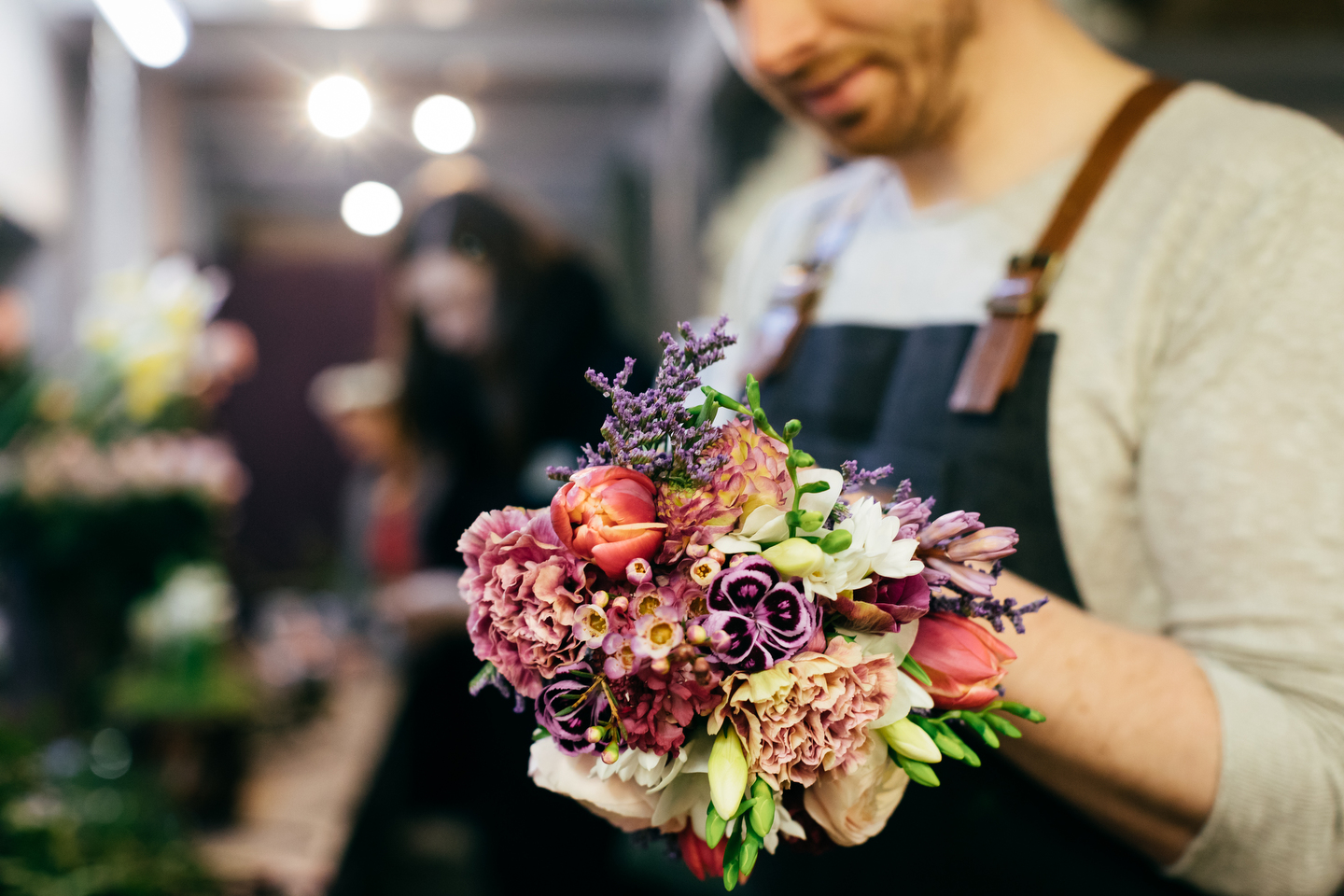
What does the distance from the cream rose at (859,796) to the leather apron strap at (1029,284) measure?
0.40 meters

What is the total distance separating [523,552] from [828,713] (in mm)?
178

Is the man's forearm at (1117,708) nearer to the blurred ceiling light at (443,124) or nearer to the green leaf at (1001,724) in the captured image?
the green leaf at (1001,724)

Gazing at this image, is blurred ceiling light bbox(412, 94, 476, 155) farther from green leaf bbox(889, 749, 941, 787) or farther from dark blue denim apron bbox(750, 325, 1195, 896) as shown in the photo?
green leaf bbox(889, 749, 941, 787)

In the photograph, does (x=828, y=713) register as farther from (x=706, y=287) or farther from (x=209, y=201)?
(x=209, y=201)

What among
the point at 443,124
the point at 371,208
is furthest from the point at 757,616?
the point at 371,208

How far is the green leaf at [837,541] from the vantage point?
1.36 feet

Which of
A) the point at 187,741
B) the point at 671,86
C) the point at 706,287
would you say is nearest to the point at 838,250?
the point at 187,741

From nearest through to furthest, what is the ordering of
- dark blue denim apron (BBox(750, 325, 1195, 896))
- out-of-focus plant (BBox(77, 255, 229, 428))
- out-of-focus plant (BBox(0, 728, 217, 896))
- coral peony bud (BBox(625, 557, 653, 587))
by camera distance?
1. coral peony bud (BBox(625, 557, 653, 587))
2. dark blue denim apron (BBox(750, 325, 1195, 896))
3. out-of-focus plant (BBox(0, 728, 217, 896))
4. out-of-focus plant (BBox(77, 255, 229, 428))

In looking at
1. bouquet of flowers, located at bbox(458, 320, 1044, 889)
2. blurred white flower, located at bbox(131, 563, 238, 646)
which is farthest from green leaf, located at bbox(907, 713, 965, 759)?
blurred white flower, located at bbox(131, 563, 238, 646)

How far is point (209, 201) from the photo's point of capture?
15.0 feet

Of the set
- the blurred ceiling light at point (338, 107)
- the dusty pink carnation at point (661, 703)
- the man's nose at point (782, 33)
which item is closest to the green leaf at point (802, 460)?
the dusty pink carnation at point (661, 703)

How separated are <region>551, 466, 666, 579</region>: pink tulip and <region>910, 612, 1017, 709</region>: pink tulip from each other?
168 millimetres

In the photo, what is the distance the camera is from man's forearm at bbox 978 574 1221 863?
0.60m

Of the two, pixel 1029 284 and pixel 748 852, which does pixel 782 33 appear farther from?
pixel 748 852
